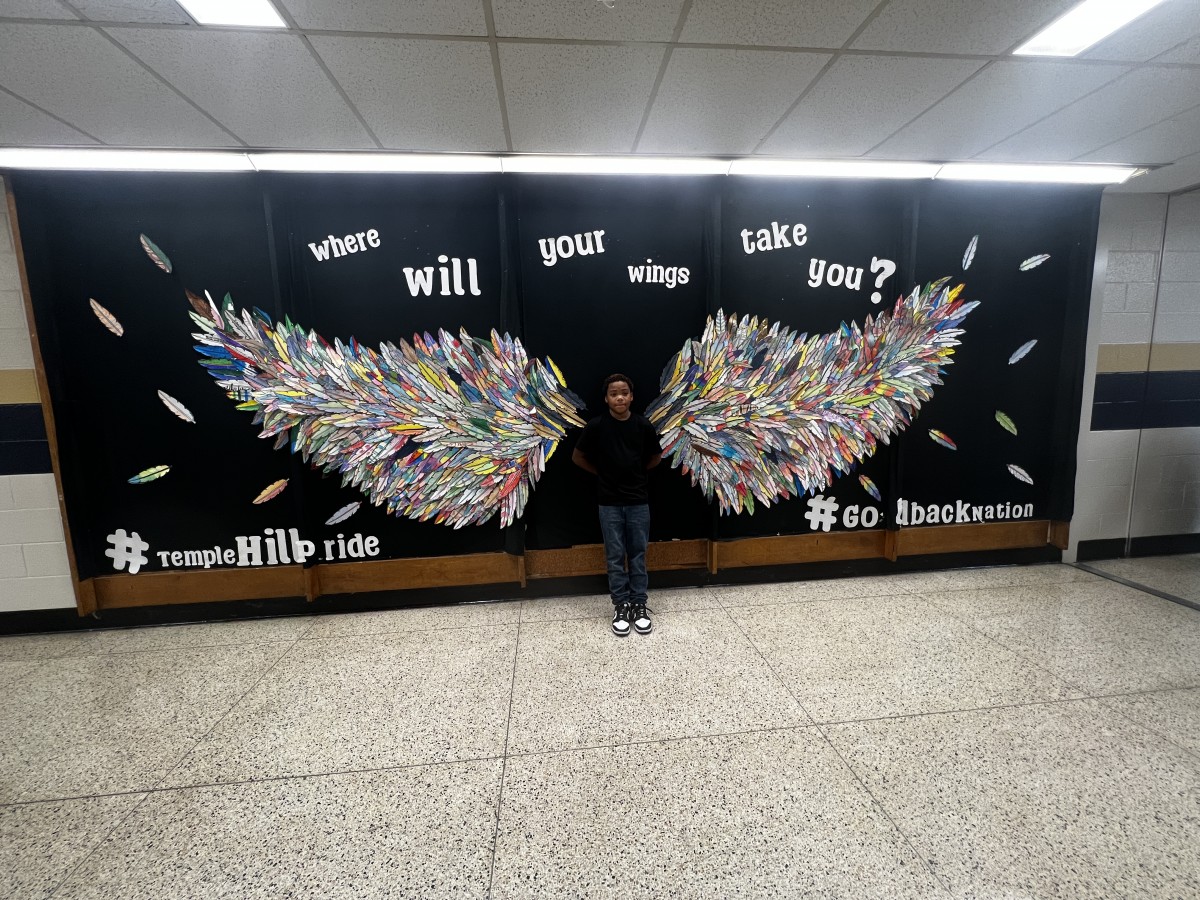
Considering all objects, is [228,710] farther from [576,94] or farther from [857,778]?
[576,94]

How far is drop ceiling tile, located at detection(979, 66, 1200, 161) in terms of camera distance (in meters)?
1.99

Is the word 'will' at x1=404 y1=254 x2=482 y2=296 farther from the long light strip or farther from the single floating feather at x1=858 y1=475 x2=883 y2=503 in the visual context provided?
the single floating feather at x1=858 y1=475 x2=883 y2=503

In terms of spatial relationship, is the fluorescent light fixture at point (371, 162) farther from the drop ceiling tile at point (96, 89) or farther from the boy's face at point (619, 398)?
the boy's face at point (619, 398)

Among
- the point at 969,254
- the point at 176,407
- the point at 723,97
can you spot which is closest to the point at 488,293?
the point at 723,97

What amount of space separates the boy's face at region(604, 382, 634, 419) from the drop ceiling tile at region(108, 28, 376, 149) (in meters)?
1.80

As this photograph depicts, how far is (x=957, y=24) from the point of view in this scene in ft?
5.45

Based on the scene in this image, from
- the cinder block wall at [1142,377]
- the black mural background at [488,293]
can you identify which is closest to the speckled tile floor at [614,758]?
the black mural background at [488,293]

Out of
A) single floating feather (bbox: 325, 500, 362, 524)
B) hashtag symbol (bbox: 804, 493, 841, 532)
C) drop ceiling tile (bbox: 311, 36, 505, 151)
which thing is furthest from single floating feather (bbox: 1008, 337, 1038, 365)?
single floating feather (bbox: 325, 500, 362, 524)

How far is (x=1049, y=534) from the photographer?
11.4 ft

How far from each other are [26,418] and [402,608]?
2.42 m

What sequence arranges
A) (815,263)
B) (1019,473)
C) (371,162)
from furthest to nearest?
(1019,473) → (815,263) → (371,162)

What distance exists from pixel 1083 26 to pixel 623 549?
2.97m

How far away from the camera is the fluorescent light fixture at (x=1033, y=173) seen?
9.19 ft

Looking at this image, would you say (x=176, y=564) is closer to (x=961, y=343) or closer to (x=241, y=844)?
(x=241, y=844)
